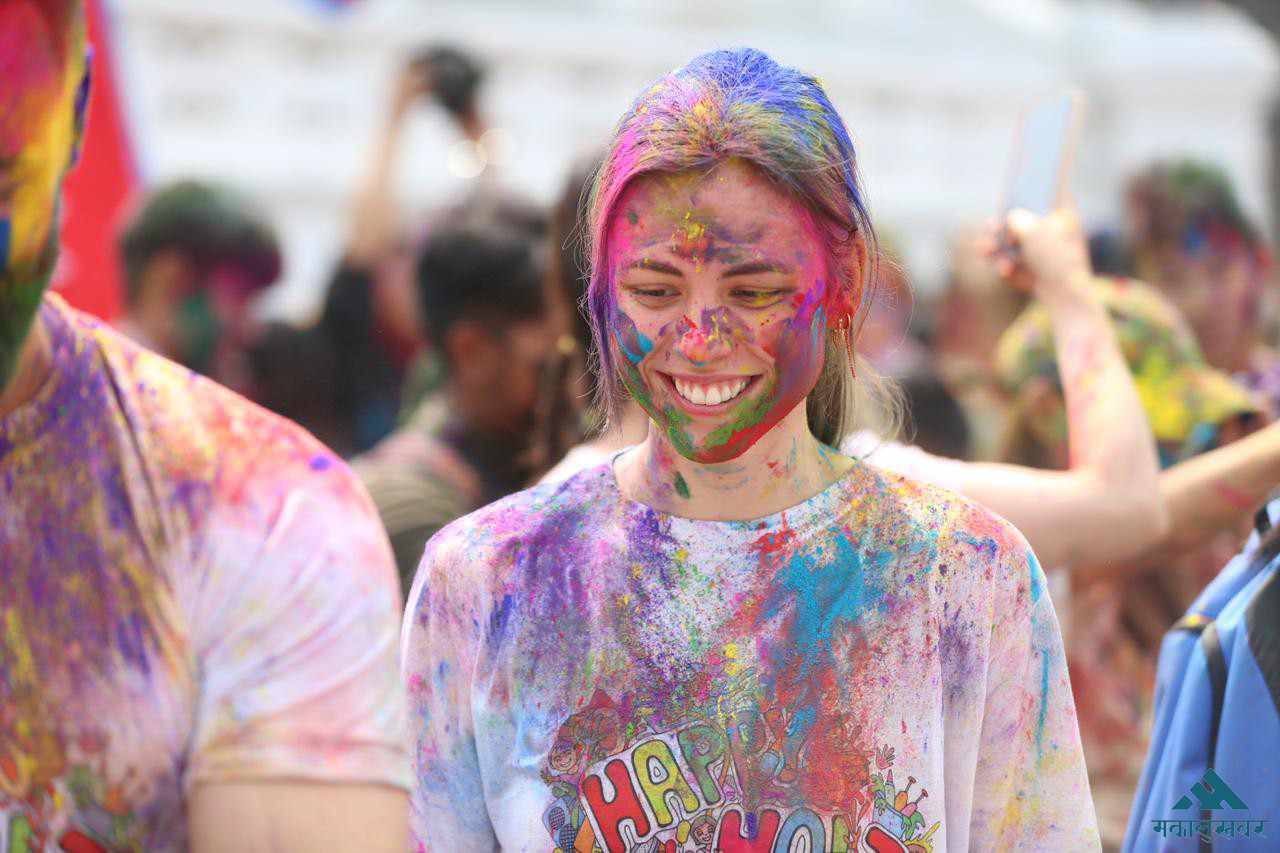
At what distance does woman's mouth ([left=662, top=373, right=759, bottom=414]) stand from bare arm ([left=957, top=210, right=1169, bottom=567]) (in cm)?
56

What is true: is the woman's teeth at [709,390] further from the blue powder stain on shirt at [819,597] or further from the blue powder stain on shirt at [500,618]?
the blue powder stain on shirt at [500,618]

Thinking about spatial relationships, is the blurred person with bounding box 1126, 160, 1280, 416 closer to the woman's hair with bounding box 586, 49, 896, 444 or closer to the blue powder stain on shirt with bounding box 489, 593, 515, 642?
the woman's hair with bounding box 586, 49, 896, 444

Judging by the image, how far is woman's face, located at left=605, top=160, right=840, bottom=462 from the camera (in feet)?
6.06

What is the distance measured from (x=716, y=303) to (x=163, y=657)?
708 millimetres

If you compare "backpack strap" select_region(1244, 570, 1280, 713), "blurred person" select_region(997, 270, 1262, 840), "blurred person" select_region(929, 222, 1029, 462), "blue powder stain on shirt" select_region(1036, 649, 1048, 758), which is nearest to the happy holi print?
"blue powder stain on shirt" select_region(1036, 649, 1048, 758)

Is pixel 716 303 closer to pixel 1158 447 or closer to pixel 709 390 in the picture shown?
pixel 709 390

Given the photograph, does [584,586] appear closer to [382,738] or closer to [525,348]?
[382,738]

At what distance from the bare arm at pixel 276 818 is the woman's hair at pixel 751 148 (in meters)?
0.68

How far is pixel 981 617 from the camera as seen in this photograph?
74.0 inches

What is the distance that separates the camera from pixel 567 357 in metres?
2.96

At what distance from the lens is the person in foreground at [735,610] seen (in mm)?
1833

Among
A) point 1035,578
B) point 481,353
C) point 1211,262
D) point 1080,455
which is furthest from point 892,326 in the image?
point 1035,578

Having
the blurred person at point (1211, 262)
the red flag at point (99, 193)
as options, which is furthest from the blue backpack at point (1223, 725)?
the red flag at point (99, 193)

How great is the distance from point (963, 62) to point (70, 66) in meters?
22.6
